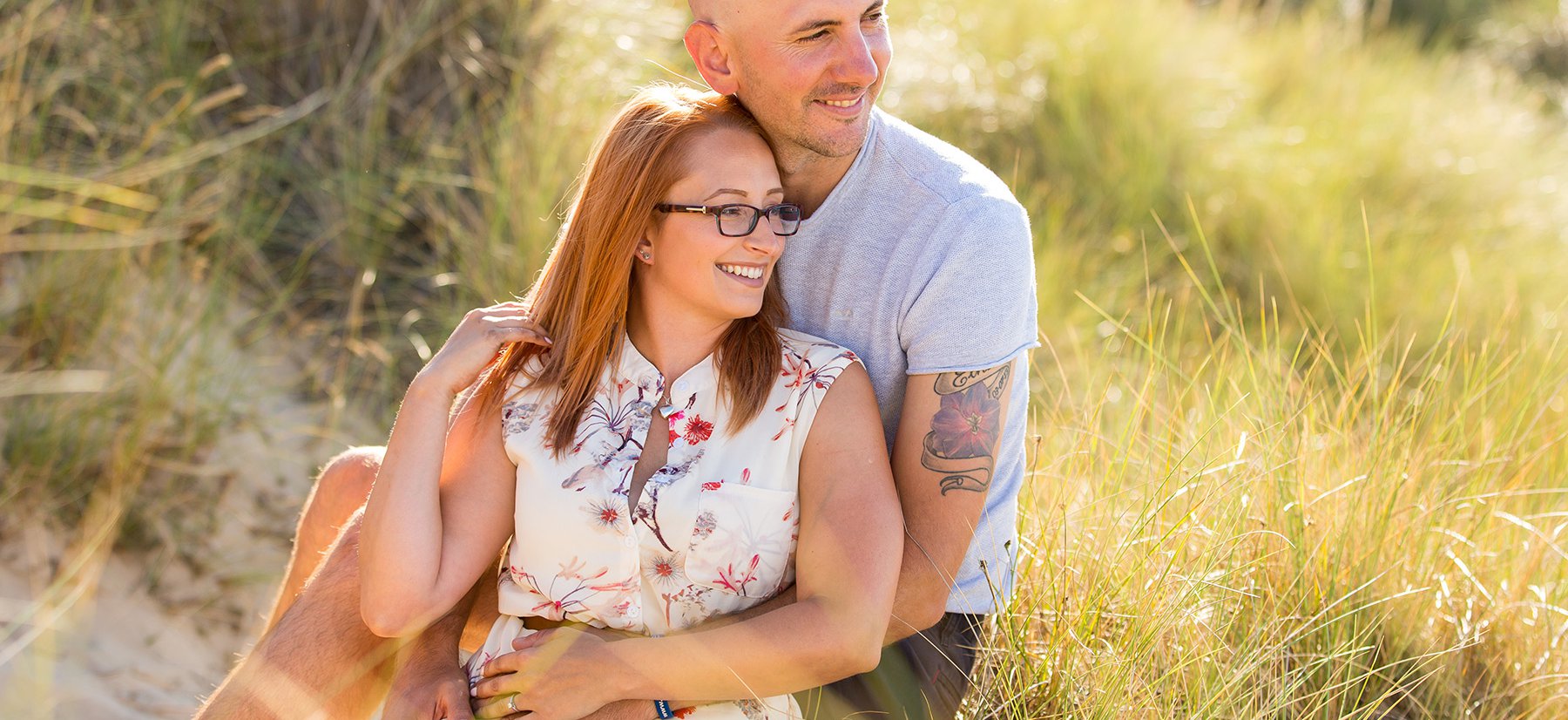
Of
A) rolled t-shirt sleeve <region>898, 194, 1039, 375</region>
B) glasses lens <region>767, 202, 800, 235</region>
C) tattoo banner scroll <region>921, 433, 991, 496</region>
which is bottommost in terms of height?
tattoo banner scroll <region>921, 433, 991, 496</region>

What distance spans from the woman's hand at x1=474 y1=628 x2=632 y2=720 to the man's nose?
1.26 metres

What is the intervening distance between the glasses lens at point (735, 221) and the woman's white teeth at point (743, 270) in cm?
A: 8

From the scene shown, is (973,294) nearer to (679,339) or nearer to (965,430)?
(965,430)

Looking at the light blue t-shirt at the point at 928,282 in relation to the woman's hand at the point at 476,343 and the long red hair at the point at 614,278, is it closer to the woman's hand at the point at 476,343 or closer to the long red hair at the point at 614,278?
the long red hair at the point at 614,278

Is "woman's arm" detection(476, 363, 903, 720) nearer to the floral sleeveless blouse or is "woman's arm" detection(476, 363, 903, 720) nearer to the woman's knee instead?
the floral sleeveless blouse

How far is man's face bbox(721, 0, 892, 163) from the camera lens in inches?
109

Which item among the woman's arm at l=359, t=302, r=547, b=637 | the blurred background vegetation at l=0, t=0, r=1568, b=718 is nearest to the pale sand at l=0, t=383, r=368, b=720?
the blurred background vegetation at l=0, t=0, r=1568, b=718

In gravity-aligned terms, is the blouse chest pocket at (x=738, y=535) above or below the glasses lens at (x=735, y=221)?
below

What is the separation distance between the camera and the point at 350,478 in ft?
10.2

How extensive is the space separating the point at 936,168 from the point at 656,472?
88 cm

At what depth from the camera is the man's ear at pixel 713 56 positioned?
114 inches

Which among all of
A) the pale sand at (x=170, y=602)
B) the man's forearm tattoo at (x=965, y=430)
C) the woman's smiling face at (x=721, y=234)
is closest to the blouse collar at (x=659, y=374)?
the woman's smiling face at (x=721, y=234)

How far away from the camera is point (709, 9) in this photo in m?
2.96

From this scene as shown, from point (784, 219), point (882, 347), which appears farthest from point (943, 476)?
point (784, 219)
